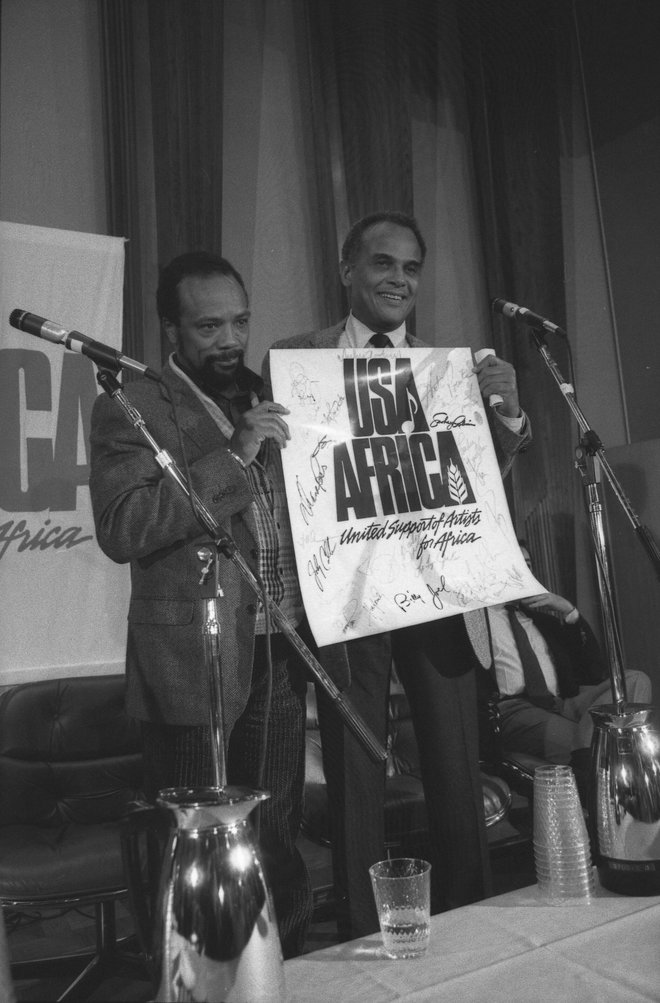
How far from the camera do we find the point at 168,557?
1.54 m

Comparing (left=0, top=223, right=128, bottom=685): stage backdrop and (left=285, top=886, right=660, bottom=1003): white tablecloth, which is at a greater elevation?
(left=0, top=223, right=128, bottom=685): stage backdrop

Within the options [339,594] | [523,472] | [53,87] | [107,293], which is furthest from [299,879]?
[53,87]

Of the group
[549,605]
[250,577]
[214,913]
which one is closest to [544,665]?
[549,605]

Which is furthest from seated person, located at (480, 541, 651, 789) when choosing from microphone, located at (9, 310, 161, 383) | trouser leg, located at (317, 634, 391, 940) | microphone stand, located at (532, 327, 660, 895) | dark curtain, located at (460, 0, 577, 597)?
microphone, located at (9, 310, 161, 383)

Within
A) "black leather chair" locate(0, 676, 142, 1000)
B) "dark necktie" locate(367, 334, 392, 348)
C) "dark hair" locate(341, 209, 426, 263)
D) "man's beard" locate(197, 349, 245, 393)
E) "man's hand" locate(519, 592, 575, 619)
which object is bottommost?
"black leather chair" locate(0, 676, 142, 1000)

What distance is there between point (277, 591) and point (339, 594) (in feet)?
0.40

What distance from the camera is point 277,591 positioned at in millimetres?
1600

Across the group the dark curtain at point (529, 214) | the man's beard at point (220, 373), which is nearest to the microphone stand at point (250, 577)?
the man's beard at point (220, 373)

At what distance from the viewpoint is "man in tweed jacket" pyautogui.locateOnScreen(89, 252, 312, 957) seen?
1473 mm

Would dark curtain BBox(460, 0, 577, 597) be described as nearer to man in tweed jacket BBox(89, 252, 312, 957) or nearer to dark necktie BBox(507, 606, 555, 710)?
dark necktie BBox(507, 606, 555, 710)

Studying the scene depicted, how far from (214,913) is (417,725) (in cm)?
106

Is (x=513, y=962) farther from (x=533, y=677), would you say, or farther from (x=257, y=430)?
(x=533, y=677)

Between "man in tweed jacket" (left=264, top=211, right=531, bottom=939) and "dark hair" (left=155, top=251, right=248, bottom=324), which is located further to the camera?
"dark hair" (left=155, top=251, right=248, bottom=324)
